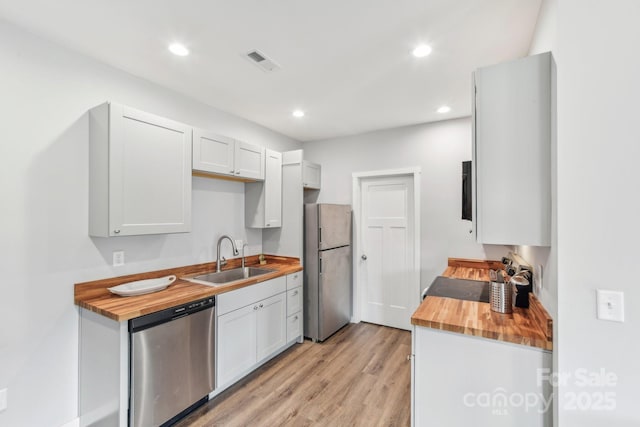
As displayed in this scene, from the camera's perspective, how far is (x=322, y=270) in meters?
3.44

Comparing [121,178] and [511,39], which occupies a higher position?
[511,39]

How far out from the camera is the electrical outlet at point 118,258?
2.22 m

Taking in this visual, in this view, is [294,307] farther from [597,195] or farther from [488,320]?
[597,195]

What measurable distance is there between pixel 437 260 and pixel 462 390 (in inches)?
82.3

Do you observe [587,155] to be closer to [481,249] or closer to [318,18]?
[318,18]

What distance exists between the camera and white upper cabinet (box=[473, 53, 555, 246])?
4.63ft

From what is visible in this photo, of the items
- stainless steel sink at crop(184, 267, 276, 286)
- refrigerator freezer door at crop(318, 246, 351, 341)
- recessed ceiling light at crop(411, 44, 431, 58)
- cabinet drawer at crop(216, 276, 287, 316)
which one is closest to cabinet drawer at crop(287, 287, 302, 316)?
cabinet drawer at crop(216, 276, 287, 316)

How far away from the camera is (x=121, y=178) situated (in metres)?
2.03

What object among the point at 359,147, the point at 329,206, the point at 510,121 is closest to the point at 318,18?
the point at 510,121

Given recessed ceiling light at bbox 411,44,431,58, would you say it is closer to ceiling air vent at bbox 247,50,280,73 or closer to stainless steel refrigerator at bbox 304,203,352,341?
ceiling air vent at bbox 247,50,280,73

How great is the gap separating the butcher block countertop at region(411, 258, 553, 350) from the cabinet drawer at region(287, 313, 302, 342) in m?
1.67

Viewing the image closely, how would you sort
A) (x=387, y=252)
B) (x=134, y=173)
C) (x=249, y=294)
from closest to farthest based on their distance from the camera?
(x=134, y=173) → (x=249, y=294) → (x=387, y=252)

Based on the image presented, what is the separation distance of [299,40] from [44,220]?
201 cm

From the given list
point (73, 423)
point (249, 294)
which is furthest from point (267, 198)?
point (73, 423)
